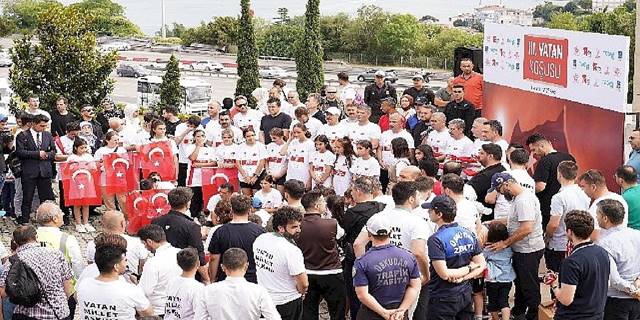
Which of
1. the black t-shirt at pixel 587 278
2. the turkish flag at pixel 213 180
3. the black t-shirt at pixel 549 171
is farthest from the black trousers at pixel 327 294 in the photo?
the turkish flag at pixel 213 180

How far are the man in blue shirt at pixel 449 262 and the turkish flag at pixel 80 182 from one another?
6931mm

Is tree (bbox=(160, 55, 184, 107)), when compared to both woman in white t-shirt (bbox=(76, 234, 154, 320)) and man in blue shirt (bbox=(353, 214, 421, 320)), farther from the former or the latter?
man in blue shirt (bbox=(353, 214, 421, 320))

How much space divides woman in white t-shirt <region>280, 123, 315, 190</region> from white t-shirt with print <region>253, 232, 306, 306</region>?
476cm

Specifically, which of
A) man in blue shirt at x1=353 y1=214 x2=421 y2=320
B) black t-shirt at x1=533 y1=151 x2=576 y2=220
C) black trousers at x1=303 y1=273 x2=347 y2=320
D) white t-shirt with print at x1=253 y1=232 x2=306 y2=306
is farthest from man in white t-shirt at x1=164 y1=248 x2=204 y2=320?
black t-shirt at x1=533 y1=151 x2=576 y2=220

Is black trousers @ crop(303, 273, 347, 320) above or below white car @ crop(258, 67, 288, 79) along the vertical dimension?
below

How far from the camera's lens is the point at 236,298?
669 centimetres

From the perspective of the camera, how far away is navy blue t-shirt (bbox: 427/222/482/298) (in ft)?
24.6

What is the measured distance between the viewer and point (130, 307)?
684cm

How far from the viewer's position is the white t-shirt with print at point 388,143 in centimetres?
1248

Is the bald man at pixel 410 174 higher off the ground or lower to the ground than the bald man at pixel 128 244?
higher

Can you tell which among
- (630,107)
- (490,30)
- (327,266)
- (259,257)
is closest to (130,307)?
(259,257)

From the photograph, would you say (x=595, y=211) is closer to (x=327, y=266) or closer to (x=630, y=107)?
(x=327, y=266)

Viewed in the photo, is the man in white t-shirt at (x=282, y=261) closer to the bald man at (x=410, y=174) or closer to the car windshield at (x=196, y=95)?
the bald man at (x=410, y=174)

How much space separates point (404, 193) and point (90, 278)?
106 inches
